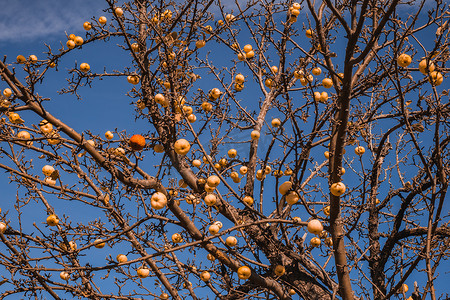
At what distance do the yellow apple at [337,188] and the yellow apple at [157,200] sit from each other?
189 centimetres

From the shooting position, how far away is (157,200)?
415 centimetres

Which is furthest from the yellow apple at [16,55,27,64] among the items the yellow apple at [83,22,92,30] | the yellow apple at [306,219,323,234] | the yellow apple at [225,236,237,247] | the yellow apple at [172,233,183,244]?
the yellow apple at [306,219,323,234]

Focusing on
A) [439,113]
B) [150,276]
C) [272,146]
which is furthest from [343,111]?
[150,276]

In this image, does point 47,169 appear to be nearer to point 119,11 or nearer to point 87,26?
point 119,11

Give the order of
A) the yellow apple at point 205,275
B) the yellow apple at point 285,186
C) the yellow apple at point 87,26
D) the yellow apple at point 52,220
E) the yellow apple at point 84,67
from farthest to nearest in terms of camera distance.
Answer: the yellow apple at point 87,26, the yellow apple at point 84,67, the yellow apple at point 205,275, the yellow apple at point 52,220, the yellow apple at point 285,186

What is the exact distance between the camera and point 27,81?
3.97m

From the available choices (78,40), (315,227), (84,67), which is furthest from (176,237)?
(78,40)

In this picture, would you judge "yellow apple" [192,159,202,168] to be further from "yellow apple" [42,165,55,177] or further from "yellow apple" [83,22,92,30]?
"yellow apple" [83,22,92,30]

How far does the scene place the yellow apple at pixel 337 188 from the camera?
13.6 feet

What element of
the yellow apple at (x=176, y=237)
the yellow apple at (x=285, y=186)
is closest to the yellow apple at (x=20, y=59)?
the yellow apple at (x=176, y=237)

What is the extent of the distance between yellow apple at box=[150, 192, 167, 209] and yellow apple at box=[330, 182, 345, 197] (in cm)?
189

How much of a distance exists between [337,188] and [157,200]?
2.00m

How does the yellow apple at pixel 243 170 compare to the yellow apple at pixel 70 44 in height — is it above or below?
below

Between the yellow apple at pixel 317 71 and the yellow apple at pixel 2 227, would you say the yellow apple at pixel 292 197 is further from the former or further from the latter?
the yellow apple at pixel 2 227
